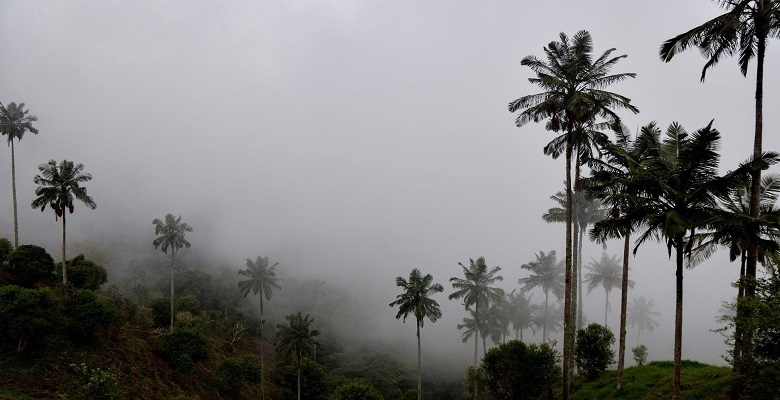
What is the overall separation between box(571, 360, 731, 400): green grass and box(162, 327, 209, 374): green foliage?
2126 inches

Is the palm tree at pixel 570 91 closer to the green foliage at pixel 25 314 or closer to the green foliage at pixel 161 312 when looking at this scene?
the green foliage at pixel 25 314

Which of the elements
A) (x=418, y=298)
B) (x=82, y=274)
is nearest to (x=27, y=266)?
(x=82, y=274)

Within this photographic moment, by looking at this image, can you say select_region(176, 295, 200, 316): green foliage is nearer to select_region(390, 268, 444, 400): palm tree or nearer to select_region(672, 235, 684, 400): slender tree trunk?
select_region(390, 268, 444, 400): palm tree

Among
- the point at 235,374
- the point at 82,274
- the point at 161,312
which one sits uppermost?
the point at 82,274

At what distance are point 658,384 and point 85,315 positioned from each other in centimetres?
5898

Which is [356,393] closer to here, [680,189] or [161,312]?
[680,189]

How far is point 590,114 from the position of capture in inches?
1083

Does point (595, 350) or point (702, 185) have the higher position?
point (702, 185)

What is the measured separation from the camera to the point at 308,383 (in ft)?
232

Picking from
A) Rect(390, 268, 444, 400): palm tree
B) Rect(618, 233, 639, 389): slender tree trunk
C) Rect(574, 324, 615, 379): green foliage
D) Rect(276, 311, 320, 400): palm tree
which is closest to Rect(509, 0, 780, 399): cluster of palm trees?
Rect(618, 233, 639, 389): slender tree trunk

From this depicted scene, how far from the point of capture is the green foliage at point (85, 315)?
154 ft

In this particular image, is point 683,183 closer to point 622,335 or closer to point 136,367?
point 622,335

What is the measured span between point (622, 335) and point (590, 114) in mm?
16364

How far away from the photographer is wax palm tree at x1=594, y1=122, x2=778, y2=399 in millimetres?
16812
